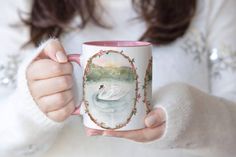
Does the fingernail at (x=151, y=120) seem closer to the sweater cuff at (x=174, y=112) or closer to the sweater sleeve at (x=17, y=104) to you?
the sweater cuff at (x=174, y=112)

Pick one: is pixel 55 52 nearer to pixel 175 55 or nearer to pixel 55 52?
pixel 55 52

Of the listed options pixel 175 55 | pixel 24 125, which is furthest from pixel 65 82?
pixel 175 55

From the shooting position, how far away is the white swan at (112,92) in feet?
1.83

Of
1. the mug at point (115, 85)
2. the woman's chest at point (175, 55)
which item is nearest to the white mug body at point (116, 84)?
the mug at point (115, 85)

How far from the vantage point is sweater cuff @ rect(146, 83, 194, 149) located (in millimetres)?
609

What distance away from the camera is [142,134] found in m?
0.60

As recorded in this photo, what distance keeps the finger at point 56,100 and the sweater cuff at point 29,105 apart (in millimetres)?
18

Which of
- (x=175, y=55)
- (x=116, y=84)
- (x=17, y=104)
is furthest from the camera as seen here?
(x=175, y=55)

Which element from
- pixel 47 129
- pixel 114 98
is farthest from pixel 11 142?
pixel 114 98

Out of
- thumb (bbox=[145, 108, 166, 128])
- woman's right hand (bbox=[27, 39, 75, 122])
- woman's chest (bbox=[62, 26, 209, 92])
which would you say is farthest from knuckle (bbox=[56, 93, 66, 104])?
woman's chest (bbox=[62, 26, 209, 92])

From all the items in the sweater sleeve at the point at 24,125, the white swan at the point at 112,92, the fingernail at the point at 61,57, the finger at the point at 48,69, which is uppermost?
the fingernail at the point at 61,57

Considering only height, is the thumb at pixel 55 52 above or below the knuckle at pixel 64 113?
above

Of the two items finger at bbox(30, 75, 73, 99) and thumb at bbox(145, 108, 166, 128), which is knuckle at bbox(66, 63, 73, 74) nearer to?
finger at bbox(30, 75, 73, 99)

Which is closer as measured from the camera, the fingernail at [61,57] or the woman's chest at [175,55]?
the fingernail at [61,57]
